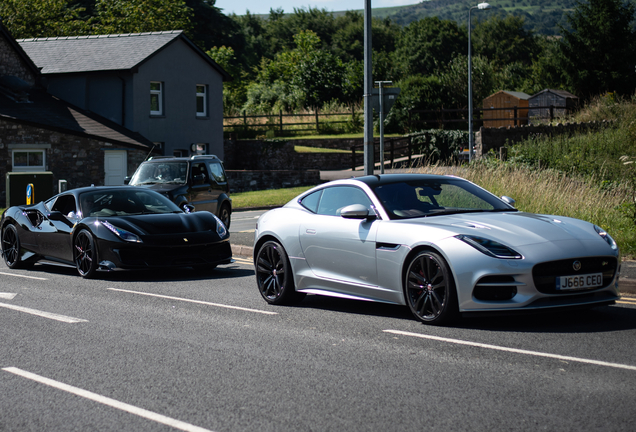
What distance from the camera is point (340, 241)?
8.06 meters

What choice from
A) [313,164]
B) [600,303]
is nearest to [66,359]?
[600,303]

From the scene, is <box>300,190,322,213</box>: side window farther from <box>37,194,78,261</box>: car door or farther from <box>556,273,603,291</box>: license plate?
<box>37,194,78,261</box>: car door

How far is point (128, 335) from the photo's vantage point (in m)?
7.14

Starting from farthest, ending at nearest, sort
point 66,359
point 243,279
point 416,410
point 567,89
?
point 567,89 → point 243,279 → point 66,359 → point 416,410

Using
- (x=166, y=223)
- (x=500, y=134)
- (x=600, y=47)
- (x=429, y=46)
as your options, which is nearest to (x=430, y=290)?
(x=166, y=223)

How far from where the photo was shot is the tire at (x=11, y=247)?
42.7 feet

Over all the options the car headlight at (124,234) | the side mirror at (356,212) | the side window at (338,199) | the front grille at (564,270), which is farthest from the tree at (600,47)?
the front grille at (564,270)

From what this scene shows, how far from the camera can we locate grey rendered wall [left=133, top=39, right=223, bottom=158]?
36.7m

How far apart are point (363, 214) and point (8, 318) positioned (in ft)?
13.0

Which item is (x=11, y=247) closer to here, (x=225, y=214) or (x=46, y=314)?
(x=46, y=314)

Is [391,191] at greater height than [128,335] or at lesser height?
greater

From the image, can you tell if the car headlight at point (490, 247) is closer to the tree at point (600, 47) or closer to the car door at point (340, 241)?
the car door at point (340, 241)

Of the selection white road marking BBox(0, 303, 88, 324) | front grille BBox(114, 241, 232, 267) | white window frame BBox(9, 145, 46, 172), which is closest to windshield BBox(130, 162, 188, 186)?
front grille BBox(114, 241, 232, 267)

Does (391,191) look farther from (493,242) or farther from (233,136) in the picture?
(233,136)
